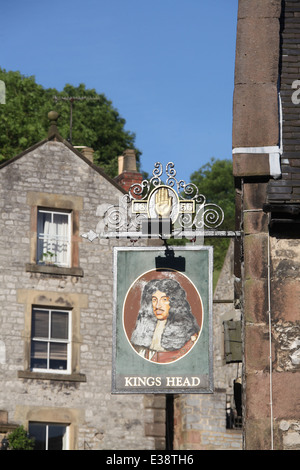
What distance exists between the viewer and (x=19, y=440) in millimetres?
28578

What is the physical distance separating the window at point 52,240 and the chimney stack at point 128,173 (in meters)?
3.37

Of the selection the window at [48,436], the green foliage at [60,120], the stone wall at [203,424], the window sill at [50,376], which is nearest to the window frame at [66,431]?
the window at [48,436]

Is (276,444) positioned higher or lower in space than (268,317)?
lower

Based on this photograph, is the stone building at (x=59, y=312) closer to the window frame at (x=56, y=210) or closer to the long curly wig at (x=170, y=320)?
the window frame at (x=56, y=210)

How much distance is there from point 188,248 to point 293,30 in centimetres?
387

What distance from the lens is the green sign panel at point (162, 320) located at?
16109mm

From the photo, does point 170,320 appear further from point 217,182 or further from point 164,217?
point 217,182

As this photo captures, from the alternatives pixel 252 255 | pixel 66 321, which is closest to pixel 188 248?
pixel 252 255

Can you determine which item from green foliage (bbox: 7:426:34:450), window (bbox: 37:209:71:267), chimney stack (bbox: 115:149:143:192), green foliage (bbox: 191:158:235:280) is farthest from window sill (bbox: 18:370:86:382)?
green foliage (bbox: 191:158:235:280)

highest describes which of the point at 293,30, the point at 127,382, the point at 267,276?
the point at 293,30

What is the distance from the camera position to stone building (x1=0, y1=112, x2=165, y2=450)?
29.5 meters

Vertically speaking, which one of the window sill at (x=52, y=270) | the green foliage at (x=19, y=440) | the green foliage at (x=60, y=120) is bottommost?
the green foliage at (x=19, y=440)

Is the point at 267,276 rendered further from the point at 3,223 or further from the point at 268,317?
the point at 3,223
